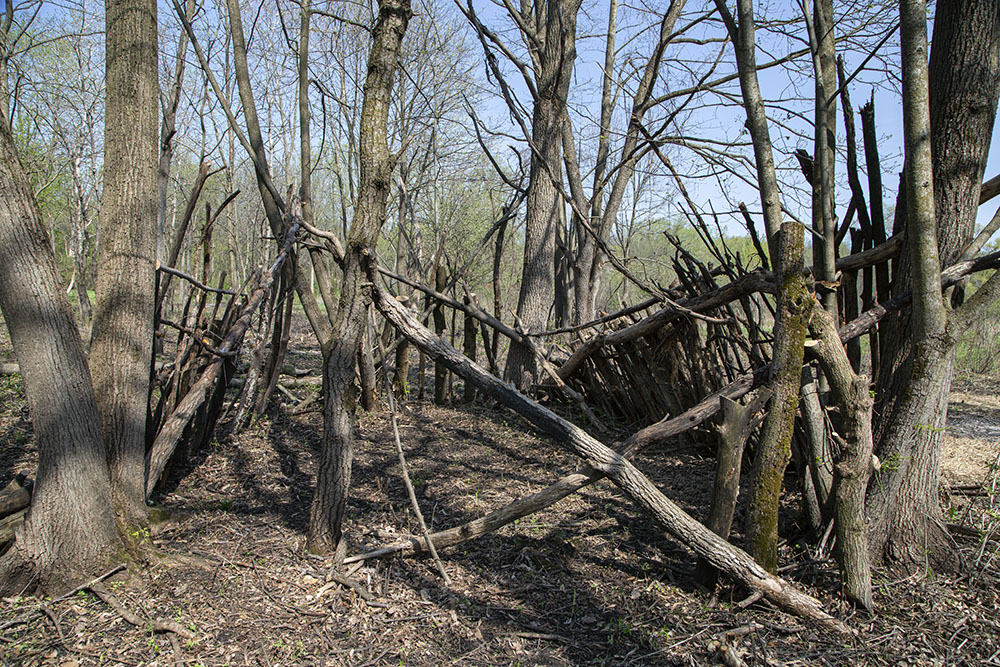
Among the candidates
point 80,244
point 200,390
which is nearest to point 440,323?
point 200,390

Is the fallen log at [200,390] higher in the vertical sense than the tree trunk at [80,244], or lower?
lower

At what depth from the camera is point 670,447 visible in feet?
15.9

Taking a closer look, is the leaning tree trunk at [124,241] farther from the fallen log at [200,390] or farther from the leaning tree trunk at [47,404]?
the fallen log at [200,390]

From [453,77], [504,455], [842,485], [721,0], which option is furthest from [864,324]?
[453,77]

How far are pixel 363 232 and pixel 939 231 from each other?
2.94m

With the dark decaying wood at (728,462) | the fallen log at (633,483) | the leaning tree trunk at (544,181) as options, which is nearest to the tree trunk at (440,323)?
the leaning tree trunk at (544,181)

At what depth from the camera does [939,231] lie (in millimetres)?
3133

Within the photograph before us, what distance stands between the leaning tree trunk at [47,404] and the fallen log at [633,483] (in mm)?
1355

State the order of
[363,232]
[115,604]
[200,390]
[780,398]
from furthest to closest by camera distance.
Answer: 1. [200,390]
2. [363,232]
3. [780,398]
4. [115,604]

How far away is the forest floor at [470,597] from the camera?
2.47 meters

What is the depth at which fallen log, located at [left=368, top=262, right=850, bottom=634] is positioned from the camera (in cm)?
270

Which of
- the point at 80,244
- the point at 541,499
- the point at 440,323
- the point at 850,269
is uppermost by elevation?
the point at 80,244

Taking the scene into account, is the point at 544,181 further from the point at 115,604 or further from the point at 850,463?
the point at 115,604

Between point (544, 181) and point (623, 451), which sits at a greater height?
point (544, 181)
